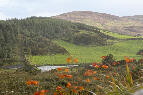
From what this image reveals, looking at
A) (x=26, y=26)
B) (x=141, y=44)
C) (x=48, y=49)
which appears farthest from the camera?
(x=26, y=26)

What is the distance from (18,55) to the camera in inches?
2911

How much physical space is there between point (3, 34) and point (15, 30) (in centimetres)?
1036

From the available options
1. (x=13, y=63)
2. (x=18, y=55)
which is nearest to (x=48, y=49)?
(x=18, y=55)

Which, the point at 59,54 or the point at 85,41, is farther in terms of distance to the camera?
the point at 85,41

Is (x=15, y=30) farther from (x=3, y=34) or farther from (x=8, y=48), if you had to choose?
(x=8, y=48)

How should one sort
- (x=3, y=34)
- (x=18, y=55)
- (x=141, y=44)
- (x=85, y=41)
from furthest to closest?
(x=85, y=41)
(x=141, y=44)
(x=3, y=34)
(x=18, y=55)

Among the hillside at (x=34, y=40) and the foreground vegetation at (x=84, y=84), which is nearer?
the foreground vegetation at (x=84, y=84)

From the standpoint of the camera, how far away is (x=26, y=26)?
124m

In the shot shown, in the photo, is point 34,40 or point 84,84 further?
point 34,40

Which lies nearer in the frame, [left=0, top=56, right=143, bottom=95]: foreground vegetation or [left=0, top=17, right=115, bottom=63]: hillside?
[left=0, top=56, right=143, bottom=95]: foreground vegetation

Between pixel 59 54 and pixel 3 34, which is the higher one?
pixel 3 34

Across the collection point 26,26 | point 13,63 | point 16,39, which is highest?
point 26,26

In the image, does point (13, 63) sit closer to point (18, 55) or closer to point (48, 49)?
point (18, 55)

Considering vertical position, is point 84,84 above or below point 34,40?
below
